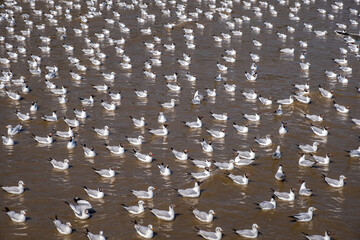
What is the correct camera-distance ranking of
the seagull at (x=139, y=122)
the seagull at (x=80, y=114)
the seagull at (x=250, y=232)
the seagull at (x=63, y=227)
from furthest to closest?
1. the seagull at (x=80, y=114)
2. the seagull at (x=139, y=122)
3. the seagull at (x=250, y=232)
4. the seagull at (x=63, y=227)

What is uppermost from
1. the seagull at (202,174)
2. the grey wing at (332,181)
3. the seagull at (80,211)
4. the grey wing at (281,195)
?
the seagull at (80,211)

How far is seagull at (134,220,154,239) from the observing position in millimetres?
19686

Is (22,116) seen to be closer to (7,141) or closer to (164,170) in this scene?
(7,141)

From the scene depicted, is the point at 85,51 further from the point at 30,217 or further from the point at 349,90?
the point at 30,217

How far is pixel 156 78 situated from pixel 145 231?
63.5 feet

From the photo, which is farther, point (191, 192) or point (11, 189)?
point (191, 192)

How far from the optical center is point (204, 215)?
2098cm

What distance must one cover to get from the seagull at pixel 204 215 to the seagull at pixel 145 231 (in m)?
2.21

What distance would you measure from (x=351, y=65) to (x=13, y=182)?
94.1 ft

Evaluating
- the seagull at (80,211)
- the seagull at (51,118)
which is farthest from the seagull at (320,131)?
the seagull at (51,118)

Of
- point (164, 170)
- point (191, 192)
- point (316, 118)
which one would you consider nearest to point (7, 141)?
point (164, 170)

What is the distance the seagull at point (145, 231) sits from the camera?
64.6 feet

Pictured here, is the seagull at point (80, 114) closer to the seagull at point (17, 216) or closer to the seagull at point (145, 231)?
the seagull at point (17, 216)

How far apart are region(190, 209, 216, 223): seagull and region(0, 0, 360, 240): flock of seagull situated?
4 centimetres
